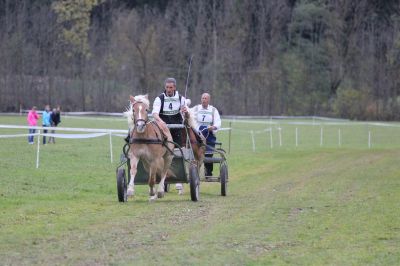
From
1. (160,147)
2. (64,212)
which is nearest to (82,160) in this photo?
(160,147)

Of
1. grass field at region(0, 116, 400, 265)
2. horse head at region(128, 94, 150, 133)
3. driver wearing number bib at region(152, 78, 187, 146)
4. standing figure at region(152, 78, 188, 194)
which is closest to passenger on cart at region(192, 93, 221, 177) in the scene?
grass field at region(0, 116, 400, 265)

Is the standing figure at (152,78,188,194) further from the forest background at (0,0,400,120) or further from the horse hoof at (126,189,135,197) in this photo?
the forest background at (0,0,400,120)

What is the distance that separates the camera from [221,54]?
278 ft

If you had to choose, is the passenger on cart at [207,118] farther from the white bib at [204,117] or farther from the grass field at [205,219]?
the grass field at [205,219]

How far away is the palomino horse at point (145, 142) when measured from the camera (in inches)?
613

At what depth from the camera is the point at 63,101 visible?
7894cm

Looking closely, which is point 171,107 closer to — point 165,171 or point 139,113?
point 165,171

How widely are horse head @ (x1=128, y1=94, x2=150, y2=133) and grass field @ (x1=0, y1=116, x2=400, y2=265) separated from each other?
1350 mm

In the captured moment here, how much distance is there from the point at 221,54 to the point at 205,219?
72.1 m

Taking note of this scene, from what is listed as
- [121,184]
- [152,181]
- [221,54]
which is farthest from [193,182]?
[221,54]

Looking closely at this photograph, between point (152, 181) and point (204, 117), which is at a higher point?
point (204, 117)

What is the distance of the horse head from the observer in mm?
15391

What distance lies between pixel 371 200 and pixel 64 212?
5.87 meters

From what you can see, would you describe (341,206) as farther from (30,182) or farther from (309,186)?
(30,182)
